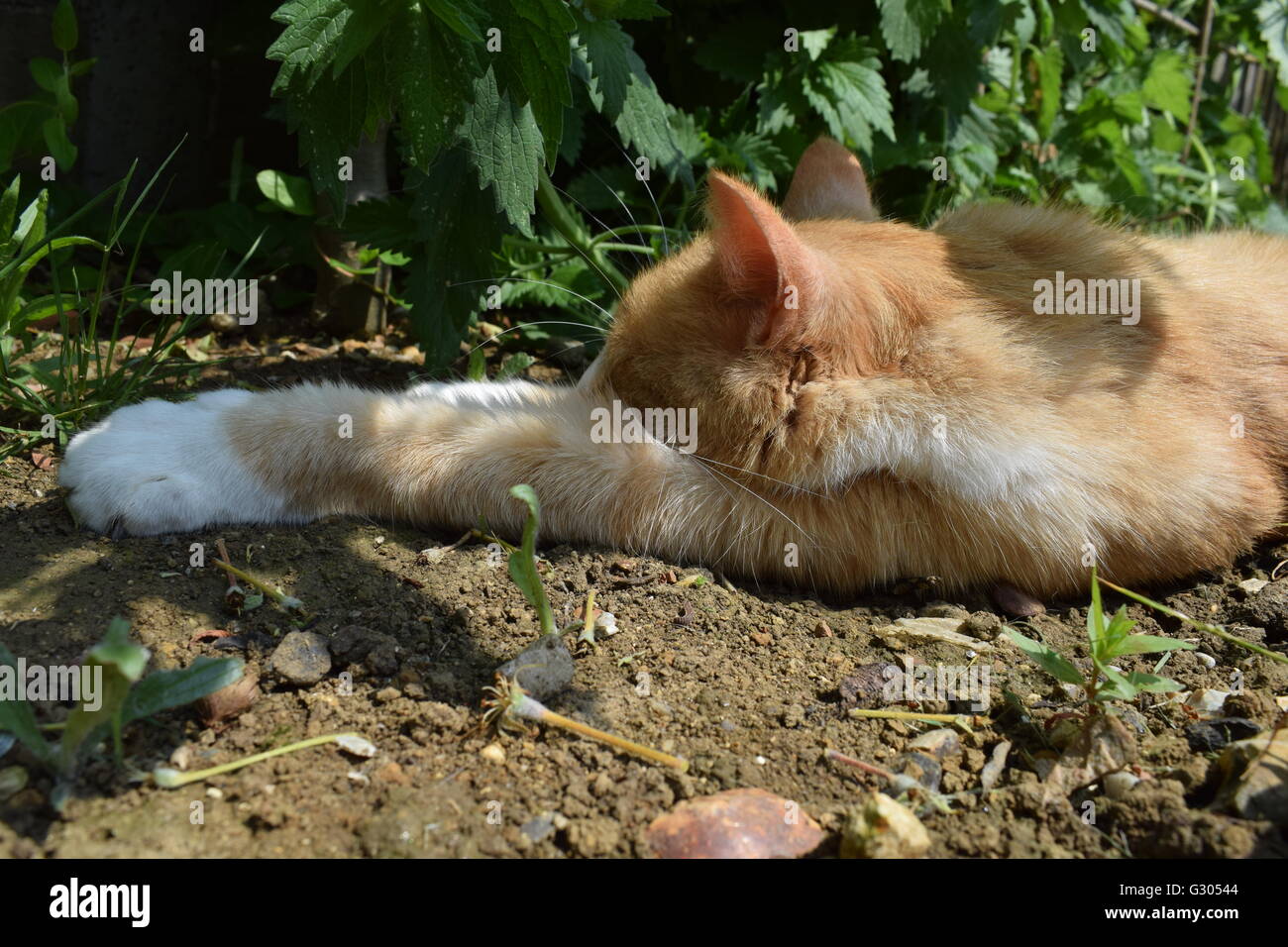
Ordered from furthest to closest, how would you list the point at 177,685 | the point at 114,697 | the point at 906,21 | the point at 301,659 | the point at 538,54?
1. the point at 906,21
2. the point at 538,54
3. the point at 301,659
4. the point at 177,685
5. the point at 114,697

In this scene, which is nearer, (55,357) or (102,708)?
(102,708)

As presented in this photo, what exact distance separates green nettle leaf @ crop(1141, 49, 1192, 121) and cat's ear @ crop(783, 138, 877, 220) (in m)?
2.89

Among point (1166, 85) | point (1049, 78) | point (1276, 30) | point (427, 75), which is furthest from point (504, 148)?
point (1276, 30)

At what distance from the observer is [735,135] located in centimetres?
391

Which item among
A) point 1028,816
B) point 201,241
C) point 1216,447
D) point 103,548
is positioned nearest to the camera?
point 1028,816

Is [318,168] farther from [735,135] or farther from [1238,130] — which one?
[1238,130]

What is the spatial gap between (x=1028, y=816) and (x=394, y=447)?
1.67 metres

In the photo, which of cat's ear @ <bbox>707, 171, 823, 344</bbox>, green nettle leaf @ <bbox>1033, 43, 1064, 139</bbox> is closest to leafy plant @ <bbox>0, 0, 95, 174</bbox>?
cat's ear @ <bbox>707, 171, 823, 344</bbox>

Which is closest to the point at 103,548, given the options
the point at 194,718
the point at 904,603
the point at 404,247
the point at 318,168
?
the point at 194,718

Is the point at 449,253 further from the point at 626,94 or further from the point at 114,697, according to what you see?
the point at 114,697

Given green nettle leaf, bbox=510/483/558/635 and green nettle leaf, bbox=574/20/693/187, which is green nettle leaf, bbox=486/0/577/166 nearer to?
green nettle leaf, bbox=574/20/693/187

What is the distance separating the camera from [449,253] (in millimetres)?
2994

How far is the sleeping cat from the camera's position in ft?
8.00

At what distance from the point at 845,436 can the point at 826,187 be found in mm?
1046
